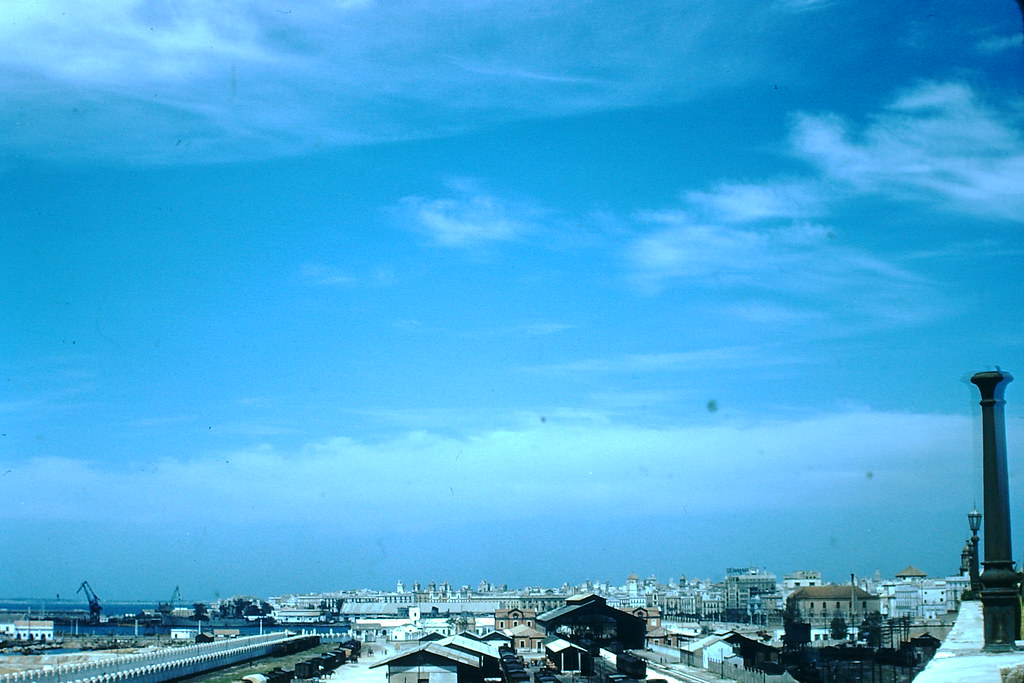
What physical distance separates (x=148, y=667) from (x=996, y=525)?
46955 mm

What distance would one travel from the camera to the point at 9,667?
62812 mm

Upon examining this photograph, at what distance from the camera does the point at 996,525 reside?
11.7m

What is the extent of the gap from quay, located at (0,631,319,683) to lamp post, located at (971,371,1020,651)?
36364mm

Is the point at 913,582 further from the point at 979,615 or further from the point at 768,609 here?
the point at 979,615

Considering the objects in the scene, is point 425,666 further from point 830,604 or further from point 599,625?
point 830,604

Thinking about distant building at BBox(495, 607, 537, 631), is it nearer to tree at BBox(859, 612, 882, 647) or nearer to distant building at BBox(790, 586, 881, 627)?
distant building at BBox(790, 586, 881, 627)

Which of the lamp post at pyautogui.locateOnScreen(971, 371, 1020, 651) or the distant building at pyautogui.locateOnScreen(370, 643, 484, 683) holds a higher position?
the lamp post at pyautogui.locateOnScreen(971, 371, 1020, 651)

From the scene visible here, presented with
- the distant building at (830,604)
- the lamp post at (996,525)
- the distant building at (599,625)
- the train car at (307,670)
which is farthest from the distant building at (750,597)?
the lamp post at (996,525)

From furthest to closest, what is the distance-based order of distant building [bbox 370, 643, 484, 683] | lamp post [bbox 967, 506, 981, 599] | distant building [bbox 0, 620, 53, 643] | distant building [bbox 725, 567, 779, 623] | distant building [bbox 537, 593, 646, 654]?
distant building [bbox 725, 567, 779, 623]
distant building [bbox 0, 620, 53, 643]
distant building [bbox 537, 593, 646, 654]
distant building [bbox 370, 643, 484, 683]
lamp post [bbox 967, 506, 981, 599]

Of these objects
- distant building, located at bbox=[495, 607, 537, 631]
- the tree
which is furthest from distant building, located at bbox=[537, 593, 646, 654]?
distant building, located at bbox=[495, 607, 537, 631]

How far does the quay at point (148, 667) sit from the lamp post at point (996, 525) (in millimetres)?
36364

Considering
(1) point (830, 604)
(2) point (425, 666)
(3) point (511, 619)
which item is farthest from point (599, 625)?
(1) point (830, 604)

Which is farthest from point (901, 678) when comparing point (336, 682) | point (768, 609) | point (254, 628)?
point (254, 628)

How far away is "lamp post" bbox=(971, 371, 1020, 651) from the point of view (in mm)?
11688
